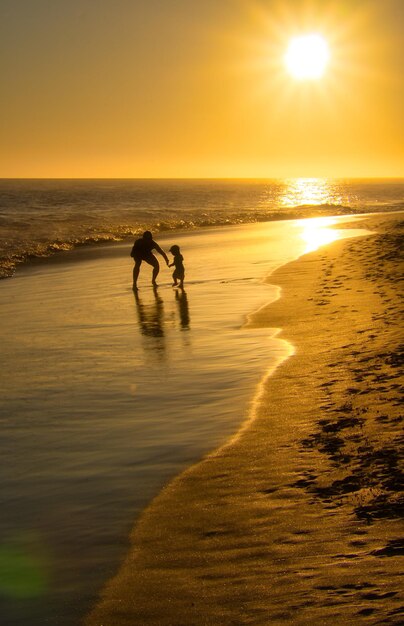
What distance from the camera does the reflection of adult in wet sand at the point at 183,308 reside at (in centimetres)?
1254

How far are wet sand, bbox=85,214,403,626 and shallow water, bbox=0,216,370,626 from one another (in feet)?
0.84

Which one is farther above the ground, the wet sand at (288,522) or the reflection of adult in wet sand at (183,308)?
the reflection of adult in wet sand at (183,308)

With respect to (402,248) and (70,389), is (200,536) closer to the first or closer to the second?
(70,389)

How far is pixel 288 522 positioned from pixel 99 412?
3.29 m

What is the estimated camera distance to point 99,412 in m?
7.48

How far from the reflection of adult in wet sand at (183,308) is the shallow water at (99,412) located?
0.16 feet

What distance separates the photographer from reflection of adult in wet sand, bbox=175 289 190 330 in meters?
12.5

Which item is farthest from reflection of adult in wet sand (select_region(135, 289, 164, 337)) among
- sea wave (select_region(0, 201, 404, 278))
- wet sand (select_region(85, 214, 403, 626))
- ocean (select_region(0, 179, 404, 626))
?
sea wave (select_region(0, 201, 404, 278))

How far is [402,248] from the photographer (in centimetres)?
2011

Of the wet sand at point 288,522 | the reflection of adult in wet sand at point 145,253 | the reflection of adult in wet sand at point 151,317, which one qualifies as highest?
the reflection of adult in wet sand at point 145,253

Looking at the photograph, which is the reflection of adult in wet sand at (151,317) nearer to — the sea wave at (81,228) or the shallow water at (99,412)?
the shallow water at (99,412)

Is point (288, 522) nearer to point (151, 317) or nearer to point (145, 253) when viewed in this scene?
point (151, 317)

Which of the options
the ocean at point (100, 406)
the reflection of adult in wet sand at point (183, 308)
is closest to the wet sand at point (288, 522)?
the ocean at point (100, 406)

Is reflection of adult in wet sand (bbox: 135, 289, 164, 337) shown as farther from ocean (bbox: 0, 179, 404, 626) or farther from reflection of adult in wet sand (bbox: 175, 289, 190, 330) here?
reflection of adult in wet sand (bbox: 175, 289, 190, 330)
